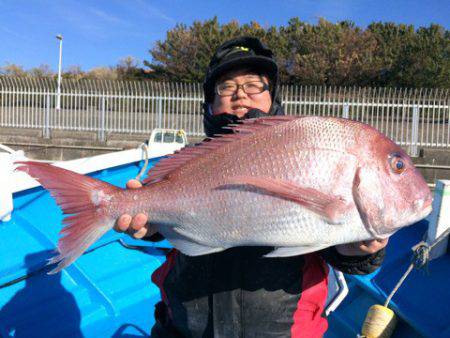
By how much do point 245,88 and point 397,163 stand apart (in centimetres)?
84

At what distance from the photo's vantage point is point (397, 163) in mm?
1452

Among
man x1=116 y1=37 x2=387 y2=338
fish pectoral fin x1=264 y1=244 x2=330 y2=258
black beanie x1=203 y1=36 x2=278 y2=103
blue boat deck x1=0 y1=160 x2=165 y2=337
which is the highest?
black beanie x1=203 y1=36 x2=278 y2=103

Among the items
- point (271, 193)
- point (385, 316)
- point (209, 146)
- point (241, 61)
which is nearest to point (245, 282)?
point (271, 193)

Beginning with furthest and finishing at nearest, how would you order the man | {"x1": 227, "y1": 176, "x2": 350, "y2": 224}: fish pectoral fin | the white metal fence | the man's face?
the white metal fence, the man's face, the man, {"x1": 227, "y1": 176, "x2": 350, "y2": 224}: fish pectoral fin

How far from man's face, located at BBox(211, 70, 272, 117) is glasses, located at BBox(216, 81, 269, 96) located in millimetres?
15

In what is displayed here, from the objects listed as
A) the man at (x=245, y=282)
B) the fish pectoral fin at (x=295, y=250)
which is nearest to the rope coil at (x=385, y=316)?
the man at (x=245, y=282)

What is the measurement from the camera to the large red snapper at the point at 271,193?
1.40m

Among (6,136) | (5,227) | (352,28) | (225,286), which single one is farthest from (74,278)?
(352,28)

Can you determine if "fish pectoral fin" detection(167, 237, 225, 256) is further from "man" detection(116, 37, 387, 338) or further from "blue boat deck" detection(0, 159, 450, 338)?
"blue boat deck" detection(0, 159, 450, 338)

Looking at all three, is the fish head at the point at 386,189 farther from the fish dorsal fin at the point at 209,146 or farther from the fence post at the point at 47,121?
the fence post at the point at 47,121

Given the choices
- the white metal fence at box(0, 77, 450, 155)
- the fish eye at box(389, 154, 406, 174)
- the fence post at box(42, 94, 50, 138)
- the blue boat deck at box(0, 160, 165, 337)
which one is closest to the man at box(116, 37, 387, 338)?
the fish eye at box(389, 154, 406, 174)

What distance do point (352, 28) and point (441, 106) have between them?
21.7 m

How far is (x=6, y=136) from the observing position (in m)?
15.2

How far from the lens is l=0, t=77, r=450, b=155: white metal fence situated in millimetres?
13156
